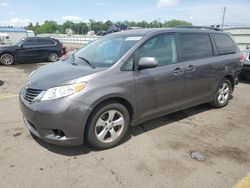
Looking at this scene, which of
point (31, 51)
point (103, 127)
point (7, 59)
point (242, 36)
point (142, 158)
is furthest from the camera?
point (31, 51)

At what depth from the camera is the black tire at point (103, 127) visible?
353 cm

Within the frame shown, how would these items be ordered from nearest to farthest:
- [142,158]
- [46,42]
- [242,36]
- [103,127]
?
1. [142,158]
2. [103,127]
3. [242,36]
4. [46,42]

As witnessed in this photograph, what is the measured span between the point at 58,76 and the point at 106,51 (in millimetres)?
1008

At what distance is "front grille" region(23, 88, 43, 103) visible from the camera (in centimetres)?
351

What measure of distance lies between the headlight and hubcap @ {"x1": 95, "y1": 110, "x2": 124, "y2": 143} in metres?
0.55

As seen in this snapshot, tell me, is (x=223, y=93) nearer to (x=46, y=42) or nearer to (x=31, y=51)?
(x=31, y=51)

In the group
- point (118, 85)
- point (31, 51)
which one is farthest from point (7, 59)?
point (118, 85)

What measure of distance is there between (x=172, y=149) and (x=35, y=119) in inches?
79.8

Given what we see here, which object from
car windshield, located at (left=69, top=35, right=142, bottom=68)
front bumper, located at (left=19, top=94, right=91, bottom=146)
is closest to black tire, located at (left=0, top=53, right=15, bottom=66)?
car windshield, located at (left=69, top=35, right=142, bottom=68)

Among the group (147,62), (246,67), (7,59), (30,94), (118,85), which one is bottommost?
(7,59)

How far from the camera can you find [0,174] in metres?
3.14

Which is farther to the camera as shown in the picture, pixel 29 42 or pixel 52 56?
pixel 52 56

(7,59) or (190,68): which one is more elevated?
(190,68)

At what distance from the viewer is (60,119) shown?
3301 mm
